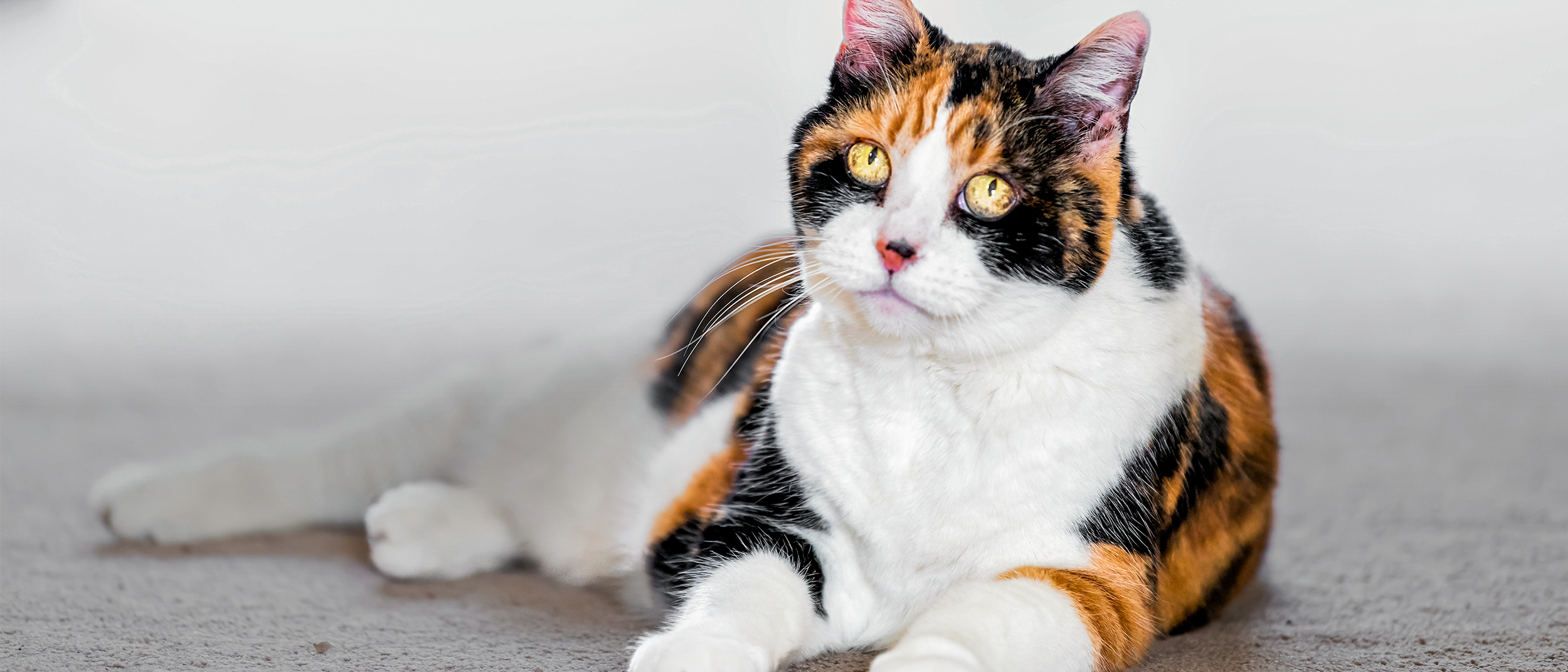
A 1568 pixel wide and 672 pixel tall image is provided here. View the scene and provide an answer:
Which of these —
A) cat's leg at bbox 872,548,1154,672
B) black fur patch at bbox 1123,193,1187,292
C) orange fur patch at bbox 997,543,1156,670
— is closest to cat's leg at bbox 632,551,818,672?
cat's leg at bbox 872,548,1154,672

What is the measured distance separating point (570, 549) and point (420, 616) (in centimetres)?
35

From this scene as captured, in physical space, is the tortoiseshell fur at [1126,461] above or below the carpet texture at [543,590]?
above

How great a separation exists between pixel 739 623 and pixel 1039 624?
0.33m

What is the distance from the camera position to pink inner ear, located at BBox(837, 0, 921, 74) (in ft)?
4.98

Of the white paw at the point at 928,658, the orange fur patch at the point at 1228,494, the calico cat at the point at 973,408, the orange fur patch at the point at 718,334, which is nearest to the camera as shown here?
the white paw at the point at 928,658

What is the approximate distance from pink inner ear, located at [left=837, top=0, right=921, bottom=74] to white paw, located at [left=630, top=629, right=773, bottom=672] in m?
0.71

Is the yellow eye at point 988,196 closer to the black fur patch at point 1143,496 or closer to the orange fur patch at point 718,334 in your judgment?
the black fur patch at point 1143,496

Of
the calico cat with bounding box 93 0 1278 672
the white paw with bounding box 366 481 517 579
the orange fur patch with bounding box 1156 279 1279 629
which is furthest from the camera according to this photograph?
the white paw with bounding box 366 481 517 579

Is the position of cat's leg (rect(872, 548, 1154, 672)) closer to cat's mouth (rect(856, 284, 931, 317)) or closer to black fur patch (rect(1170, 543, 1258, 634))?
black fur patch (rect(1170, 543, 1258, 634))

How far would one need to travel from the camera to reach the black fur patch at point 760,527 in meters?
1.56

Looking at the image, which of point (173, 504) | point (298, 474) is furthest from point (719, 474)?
point (173, 504)

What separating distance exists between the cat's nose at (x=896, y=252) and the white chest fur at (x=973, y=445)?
0.19 meters

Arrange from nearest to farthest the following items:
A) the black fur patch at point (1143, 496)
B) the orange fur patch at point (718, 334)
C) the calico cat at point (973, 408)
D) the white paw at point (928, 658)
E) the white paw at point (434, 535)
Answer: the white paw at point (928, 658)
the calico cat at point (973, 408)
the black fur patch at point (1143, 496)
the white paw at point (434, 535)
the orange fur patch at point (718, 334)

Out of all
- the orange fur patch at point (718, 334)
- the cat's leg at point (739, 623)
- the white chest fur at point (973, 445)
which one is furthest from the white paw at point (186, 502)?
the white chest fur at point (973, 445)
